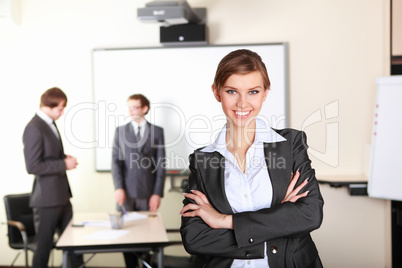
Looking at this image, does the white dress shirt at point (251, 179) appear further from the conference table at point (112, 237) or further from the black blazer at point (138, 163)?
the black blazer at point (138, 163)

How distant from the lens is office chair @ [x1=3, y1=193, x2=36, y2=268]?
4.36 metres

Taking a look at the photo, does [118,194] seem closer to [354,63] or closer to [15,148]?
[15,148]

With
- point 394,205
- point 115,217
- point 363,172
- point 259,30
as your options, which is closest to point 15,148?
point 115,217

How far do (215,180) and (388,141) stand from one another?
2960 mm

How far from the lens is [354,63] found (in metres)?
4.96

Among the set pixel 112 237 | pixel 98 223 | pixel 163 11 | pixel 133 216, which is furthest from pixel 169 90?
pixel 112 237

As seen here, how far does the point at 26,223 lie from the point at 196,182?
3.39m

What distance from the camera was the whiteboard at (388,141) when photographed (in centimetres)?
421

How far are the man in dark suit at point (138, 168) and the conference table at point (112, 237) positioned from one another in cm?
66

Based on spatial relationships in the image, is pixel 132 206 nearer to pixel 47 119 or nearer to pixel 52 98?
pixel 47 119

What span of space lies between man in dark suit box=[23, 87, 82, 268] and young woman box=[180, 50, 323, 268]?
2667 millimetres

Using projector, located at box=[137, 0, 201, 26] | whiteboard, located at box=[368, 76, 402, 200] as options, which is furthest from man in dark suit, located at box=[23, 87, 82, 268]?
whiteboard, located at box=[368, 76, 402, 200]

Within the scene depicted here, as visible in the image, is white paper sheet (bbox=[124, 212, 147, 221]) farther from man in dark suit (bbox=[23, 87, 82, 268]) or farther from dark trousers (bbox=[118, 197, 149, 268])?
man in dark suit (bbox=[23, 87, 82, 268])

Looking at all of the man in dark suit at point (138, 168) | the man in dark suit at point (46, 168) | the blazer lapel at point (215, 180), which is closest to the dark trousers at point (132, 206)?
the man in dark suit at point (138, 168)
